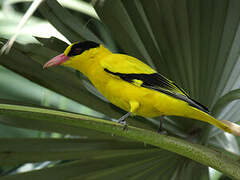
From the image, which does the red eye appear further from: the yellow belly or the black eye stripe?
the yellow belly

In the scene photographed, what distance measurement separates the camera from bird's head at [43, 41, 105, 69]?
1669 mm

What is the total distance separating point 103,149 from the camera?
5.98ft

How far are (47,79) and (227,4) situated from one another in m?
0.99

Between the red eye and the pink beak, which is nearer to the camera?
the pink beak

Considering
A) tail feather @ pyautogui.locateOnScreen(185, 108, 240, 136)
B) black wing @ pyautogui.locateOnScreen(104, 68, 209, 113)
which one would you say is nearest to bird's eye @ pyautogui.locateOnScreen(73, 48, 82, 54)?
black wing @ pyautogui.locateOnScreen(104, 68, 209, 113)

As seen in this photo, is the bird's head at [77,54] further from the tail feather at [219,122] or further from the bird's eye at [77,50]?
the tail feather at [219,122]

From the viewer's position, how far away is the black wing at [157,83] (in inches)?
64.8

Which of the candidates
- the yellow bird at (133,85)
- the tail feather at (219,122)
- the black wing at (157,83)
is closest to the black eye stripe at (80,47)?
the yellow bird at (133,85)

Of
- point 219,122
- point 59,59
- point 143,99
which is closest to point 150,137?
point 219,122

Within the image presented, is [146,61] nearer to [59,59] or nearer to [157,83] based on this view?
[157,83]

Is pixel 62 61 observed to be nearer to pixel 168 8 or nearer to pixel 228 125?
pixel 168 8

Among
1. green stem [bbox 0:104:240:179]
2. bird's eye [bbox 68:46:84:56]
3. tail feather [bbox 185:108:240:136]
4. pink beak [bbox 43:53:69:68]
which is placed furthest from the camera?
bird's eye [bbox 68:46:84:56]

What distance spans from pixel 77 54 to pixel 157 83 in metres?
0.45

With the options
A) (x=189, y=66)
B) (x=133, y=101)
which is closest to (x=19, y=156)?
(x=133, y=101)
